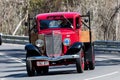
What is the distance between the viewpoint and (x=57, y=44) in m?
18.3

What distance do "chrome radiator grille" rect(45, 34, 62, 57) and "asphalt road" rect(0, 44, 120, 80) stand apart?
79 centimetres

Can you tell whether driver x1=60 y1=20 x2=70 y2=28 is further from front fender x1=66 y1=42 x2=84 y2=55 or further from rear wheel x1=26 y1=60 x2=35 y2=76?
rear wheel x1=26 y1=60 x2=35 y2=76

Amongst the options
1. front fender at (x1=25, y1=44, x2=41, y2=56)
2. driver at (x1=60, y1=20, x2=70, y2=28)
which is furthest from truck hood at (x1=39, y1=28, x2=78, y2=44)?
front fender at (x1=25, y1=44, x2=41, y2=56)

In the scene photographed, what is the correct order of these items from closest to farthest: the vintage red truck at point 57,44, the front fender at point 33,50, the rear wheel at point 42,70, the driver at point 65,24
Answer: the vintage red truck at point 57,44 < the front fender at point 33,50 < the driver at point 65,24 < the rear wheel at point 42,70

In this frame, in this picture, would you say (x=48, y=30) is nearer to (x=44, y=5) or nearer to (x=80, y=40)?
(x=80, y=40)

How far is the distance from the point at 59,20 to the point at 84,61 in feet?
6.00

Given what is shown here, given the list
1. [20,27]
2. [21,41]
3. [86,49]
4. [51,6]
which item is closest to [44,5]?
[51,6]

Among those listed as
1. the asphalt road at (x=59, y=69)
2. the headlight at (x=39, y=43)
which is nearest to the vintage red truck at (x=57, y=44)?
the headlight at (x=39, y=43)

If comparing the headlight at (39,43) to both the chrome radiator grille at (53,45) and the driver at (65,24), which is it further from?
the driver at (65,24)

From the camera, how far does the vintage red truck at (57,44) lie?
59.2 ft

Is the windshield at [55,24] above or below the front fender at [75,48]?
above

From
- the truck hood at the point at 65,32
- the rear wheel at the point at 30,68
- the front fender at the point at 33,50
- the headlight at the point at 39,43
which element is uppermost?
the truck hood at the point at 65,32

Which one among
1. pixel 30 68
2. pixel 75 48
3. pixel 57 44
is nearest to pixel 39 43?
pixel 57 44

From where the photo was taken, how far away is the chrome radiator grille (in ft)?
59.7
